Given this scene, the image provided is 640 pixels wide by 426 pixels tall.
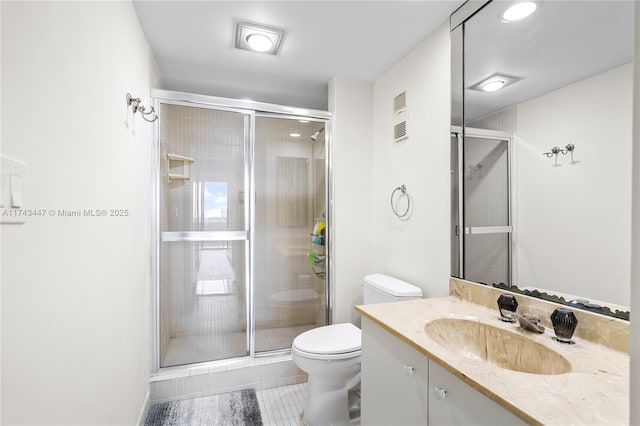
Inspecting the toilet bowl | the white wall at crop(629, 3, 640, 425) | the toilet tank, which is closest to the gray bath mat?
the toilet bowl

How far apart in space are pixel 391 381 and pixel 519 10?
5.67ft

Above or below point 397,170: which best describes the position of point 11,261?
below

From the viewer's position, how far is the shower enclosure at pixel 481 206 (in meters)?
1.50

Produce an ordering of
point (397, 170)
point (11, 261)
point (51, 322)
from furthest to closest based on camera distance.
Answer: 1. point (397, 170)
2. point (51, 322)
3. point (11, 261)

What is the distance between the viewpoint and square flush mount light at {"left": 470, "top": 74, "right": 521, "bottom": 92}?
1.46 meters

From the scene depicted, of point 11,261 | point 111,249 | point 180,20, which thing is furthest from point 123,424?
point 180,20

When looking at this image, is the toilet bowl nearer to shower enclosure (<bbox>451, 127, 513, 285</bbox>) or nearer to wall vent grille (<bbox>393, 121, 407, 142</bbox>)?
shower enclosure (<bbox>451, 127, 513, 285</bbox>)

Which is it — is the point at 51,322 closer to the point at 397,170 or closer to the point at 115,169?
the point at 115,169

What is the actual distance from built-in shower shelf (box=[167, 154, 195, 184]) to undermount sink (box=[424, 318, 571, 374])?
1947mm

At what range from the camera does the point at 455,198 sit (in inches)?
69.0

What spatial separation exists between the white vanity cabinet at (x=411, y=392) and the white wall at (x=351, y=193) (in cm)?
110

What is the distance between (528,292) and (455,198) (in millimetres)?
614

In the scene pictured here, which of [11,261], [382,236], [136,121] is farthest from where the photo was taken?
[382,236]

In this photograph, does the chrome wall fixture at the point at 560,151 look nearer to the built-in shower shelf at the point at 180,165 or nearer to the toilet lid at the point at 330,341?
the toilet lid at the point at 330,341
